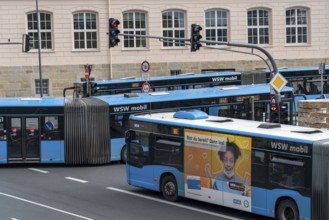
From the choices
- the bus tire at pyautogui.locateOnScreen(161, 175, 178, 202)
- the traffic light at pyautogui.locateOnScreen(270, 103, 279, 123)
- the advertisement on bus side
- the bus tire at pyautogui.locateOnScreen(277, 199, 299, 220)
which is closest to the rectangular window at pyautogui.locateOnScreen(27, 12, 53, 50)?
the traffic light at pyautogui.locateOnScreen(270, 103, 279, 123)

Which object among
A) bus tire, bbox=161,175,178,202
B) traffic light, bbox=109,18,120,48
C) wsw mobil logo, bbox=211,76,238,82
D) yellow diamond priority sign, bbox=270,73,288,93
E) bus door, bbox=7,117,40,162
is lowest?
bus tire, bbox=161,175,178,202

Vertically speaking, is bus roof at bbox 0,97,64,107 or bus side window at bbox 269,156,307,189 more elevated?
bus roof at bbox 0,97,64,107

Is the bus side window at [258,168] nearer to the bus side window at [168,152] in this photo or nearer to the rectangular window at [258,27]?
the bus side window at [168,152]

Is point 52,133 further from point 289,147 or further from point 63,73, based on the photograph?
point 63,73

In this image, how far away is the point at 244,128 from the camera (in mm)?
18188

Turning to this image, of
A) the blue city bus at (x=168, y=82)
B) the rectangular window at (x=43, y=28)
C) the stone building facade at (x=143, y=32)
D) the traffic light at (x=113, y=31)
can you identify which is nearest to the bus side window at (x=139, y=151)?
the traffic light at (x=113, y=31)

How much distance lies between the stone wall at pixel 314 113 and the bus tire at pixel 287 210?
17.9 feet

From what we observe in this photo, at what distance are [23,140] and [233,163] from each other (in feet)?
35.4

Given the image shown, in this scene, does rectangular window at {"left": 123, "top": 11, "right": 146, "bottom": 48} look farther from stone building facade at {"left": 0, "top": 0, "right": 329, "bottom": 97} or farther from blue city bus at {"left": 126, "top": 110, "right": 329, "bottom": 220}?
blue city bus at {"left": 126, "top": 110, "right": 329, "bottom": 220}

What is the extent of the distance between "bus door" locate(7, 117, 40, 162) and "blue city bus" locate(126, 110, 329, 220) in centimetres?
591

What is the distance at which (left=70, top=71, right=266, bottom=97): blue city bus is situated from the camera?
4095 centimetres

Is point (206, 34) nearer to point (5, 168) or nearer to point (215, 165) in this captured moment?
point (5, 168)

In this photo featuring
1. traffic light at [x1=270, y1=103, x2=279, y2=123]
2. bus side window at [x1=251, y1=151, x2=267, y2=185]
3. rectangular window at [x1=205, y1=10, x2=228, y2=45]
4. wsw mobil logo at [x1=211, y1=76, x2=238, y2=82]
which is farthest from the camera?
rectangular window at [x1=205, y1=10, x2=228, y2=45]

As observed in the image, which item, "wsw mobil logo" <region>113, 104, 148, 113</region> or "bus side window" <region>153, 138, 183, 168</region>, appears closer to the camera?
"bus side window" <region>153, 138, 183, 168</region>
